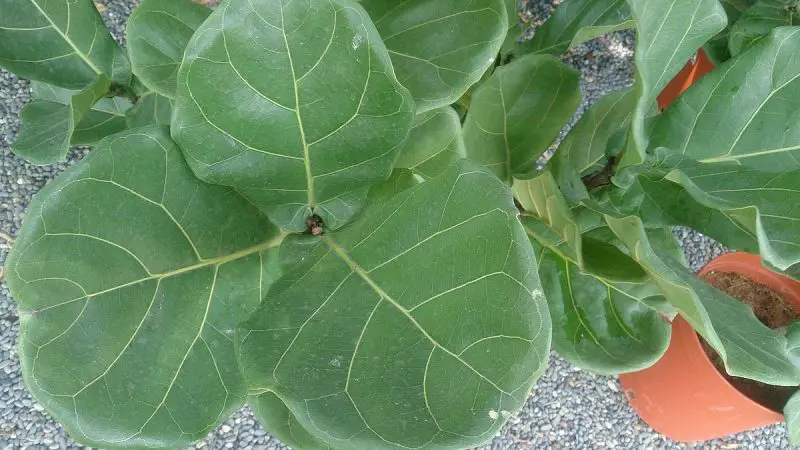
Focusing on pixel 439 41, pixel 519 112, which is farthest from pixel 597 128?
pixel 439 41

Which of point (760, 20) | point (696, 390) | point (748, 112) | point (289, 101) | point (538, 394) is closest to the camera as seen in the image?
point (289, 101)

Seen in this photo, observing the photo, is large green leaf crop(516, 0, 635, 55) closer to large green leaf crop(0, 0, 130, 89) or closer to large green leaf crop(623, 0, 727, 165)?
large green leaf crop(623, 0, 727, 165)

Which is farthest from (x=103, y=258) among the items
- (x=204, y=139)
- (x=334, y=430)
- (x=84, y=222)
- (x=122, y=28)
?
(x=122, y=28)

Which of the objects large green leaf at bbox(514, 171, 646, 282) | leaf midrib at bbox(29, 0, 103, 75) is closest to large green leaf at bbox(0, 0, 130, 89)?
leaf midrib at bbox(29, 0, 103, 75)

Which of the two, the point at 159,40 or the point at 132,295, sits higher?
the point at 159,40

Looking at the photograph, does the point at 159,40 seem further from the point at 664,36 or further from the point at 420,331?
the point at 664,36

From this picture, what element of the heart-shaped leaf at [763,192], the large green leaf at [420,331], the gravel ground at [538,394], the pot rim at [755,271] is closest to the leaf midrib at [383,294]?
Answer: the large green leaf at [420,331]
